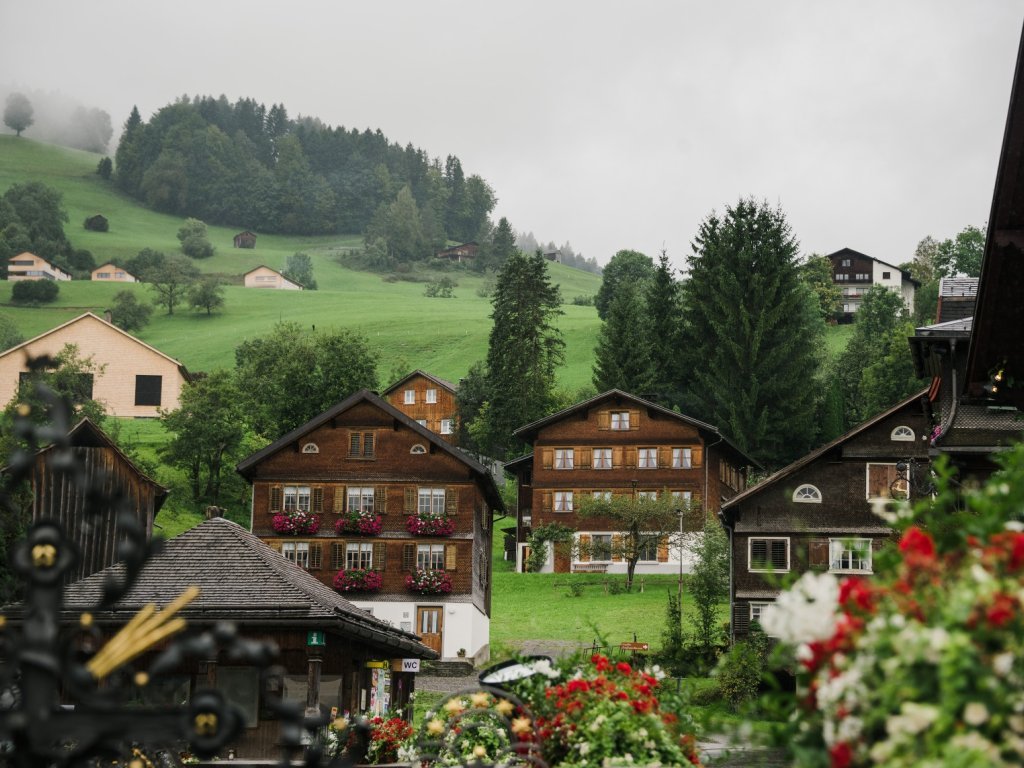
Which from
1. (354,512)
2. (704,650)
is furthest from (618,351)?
(704,650)

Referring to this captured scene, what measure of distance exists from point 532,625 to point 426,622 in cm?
374

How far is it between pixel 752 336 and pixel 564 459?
55.0 feet

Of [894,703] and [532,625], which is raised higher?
[894,703]

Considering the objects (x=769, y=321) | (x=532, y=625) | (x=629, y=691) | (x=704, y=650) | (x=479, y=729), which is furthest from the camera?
(x=769, y=321)

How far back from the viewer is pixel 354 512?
5806 centimetres

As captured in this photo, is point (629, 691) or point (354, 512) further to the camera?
point (354, 512)

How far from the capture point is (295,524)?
5819 cm

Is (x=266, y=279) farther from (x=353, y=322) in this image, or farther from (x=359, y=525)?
(x=359, y=525)

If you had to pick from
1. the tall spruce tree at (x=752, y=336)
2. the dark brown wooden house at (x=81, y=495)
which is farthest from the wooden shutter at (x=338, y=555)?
the tall spruce tree at (x=752, y=336)

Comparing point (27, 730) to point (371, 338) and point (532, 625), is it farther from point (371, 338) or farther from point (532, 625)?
point (371, 338)

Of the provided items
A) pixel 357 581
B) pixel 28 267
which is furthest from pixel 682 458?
pixel 28 267

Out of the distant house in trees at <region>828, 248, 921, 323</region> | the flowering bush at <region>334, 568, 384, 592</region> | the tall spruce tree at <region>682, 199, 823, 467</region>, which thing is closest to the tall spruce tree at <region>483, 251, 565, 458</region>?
the tall spruce tree at <region>682, 199, 823, 467</region>

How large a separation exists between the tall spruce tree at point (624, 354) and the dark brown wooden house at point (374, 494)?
93.8 ft

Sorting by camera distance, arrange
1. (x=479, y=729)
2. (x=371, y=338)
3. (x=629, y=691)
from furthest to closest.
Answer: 1. (x=371, y=338)
2. (x=479, y=729)
3. (x=629, y=691)
